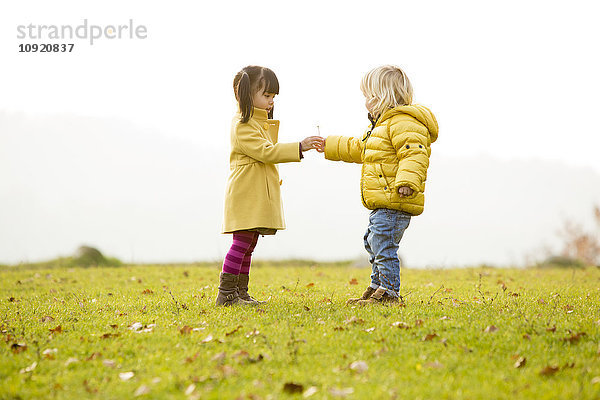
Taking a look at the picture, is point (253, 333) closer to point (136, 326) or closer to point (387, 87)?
point (136, 326)

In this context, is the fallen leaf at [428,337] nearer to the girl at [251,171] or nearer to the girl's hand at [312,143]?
the girl at [251,171]

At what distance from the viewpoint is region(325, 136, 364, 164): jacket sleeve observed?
7121mm

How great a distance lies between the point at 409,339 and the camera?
5.10 m

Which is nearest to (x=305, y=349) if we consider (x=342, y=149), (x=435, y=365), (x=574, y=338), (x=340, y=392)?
(x=340, y=392)

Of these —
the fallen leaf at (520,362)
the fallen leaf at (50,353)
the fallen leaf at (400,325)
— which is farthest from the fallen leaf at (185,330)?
the fallen leaf at (520,362)

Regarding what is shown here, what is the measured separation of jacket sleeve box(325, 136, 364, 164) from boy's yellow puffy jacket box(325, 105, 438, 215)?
0.87 feet

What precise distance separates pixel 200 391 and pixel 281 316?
2171mm

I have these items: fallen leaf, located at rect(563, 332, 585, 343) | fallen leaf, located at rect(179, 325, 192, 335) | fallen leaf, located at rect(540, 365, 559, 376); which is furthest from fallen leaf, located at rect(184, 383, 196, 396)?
fallen leaf, located at rect(563, 332, 585, 343)

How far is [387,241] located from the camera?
659 centimetres

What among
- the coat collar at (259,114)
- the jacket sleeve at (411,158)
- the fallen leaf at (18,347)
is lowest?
the fallen leaf at (18,347)

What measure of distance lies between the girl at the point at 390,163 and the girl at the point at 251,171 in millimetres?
785

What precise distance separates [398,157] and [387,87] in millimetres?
869

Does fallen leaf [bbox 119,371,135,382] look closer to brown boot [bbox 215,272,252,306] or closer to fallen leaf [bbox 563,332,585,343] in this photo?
brown boot [bbox 215,272,252,306]

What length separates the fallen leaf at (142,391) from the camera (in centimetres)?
402
